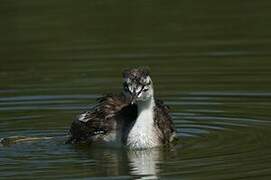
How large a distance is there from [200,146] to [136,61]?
5419 millimetres

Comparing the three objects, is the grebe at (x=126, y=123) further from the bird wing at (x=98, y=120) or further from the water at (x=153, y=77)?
the water at (x=153, y=77)

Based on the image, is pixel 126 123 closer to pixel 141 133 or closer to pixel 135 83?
pixel 141 133

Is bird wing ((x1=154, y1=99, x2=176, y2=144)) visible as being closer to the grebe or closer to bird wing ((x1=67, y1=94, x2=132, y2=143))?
Answer: the grebe

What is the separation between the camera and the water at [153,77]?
42.9ft

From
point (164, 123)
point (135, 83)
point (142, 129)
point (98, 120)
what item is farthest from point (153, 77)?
point (135, 83)

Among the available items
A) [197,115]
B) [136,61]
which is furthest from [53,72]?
[197,115]

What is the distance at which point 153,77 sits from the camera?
18.1m

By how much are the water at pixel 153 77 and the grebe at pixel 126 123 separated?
Result: 18 centimetres

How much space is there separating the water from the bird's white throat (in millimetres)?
189

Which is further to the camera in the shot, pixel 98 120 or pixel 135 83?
pixel 98 120

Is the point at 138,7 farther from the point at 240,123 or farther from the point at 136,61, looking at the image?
the point at 240,123

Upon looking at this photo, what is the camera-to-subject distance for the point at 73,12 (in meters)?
24.0

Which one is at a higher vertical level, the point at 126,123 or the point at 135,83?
the point at 135,83

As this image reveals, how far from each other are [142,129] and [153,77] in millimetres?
4097
